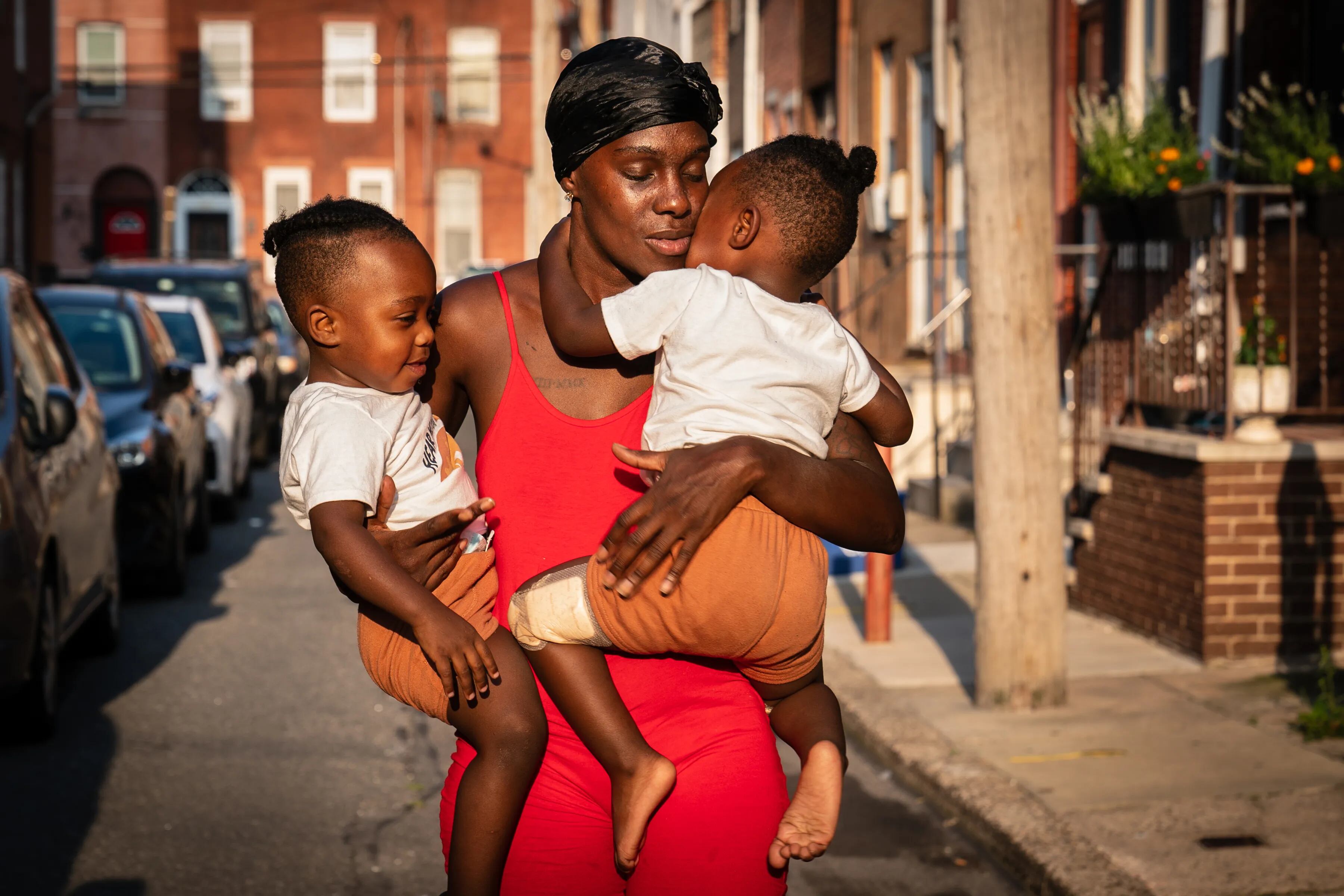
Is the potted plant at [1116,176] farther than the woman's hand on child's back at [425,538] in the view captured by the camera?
Yes

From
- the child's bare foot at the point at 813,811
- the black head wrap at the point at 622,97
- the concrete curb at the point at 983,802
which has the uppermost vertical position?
the black head wrap at the point at 622,97

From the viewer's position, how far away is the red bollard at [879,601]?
27.8 feet

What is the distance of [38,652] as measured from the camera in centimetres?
688

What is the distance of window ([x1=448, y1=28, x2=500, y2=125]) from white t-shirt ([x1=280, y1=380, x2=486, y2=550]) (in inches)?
1673

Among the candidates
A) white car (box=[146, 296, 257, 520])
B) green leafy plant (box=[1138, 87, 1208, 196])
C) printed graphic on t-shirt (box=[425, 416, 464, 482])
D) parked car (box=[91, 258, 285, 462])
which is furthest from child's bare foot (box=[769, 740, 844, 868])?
parked car (box=[91, 258, 285, 462])

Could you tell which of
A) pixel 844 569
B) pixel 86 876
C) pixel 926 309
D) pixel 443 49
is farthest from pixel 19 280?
pixel 443 49

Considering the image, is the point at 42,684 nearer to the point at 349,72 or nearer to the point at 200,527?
the point at 200,527

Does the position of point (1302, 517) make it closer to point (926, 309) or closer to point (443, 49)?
point (926, 309)

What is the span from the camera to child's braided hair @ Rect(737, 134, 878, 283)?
2625 mm

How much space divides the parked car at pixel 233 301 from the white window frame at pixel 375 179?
989 inches

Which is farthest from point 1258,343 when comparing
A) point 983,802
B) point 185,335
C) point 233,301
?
point 233,301

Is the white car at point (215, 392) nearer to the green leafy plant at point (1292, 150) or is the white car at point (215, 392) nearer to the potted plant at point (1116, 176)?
the potted plant at point (1116, 176)

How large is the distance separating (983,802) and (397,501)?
3657 millimetres

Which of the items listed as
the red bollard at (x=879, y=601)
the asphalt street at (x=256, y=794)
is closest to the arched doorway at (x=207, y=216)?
the asphalt street at (x=256, y=794)
